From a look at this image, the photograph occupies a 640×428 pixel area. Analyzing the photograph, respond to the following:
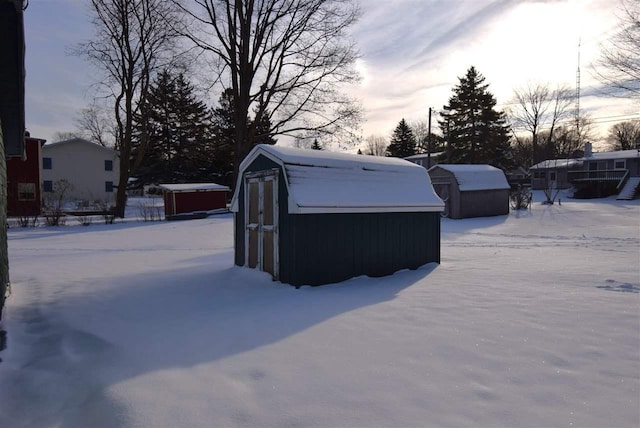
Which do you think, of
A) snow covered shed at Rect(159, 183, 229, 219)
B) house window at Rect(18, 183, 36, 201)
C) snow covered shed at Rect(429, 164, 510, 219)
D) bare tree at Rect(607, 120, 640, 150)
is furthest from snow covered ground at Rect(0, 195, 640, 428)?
bare tree at Rect(607, 120, 640, 150)

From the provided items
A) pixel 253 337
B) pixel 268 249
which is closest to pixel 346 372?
pixel 253 337

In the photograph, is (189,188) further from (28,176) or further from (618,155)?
(618,155)

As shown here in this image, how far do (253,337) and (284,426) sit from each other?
5.59 ft

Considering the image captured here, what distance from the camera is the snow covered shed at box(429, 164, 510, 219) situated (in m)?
20.9

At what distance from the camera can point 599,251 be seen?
1095 cm

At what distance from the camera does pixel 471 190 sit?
68.7ft

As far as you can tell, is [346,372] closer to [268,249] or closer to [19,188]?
[268,249]

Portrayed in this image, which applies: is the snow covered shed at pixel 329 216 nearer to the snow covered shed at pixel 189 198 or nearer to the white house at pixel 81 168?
the snow covered shed at pixel 189 198

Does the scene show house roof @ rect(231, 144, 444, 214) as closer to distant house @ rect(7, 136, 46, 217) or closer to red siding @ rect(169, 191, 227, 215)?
red siding @ rect(169, 191, 227, 215)

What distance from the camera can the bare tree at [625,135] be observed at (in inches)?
2315

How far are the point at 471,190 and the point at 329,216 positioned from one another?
16.1m

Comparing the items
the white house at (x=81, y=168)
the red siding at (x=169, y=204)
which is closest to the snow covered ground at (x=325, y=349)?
the red siding at (x=169, y=204)

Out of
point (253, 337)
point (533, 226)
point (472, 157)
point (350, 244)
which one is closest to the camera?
point (253, 337)

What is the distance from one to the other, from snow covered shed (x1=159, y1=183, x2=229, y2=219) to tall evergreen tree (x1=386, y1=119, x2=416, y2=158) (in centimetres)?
3320
